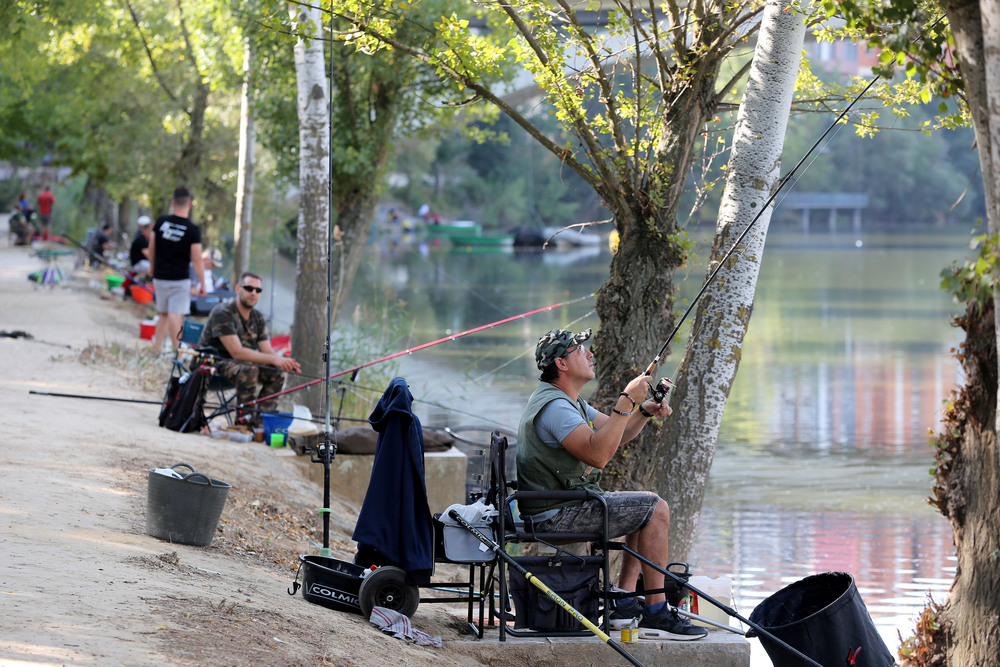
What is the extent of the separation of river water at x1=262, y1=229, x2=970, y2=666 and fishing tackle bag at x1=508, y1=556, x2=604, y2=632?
5.81ft

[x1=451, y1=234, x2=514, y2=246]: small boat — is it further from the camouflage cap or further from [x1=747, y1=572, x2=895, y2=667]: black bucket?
[x1=747, y1=572, x2=895, y2=667]: black bucket

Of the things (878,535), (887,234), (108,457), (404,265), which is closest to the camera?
(108,457)

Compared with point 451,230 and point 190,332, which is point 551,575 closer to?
point 190,332

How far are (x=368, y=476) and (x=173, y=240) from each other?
11.2 feet

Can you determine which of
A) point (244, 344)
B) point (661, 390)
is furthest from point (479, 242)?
point (661, 390)

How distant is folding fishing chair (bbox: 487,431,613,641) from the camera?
450cm

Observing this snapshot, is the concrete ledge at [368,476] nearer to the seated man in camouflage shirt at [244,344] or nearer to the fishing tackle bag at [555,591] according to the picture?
the seated man in camouflage shirt at [244,344]

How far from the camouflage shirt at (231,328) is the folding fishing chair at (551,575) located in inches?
171

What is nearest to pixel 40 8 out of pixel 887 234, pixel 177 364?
pixel 177 364

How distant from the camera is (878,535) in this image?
9562 mm

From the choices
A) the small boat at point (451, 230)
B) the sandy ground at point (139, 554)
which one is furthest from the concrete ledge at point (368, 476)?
the small boat at point (451, 230)

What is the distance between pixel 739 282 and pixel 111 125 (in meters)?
17.8

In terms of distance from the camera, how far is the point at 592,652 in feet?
→ 15.5

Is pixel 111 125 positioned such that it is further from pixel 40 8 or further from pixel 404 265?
pixel 404 265
